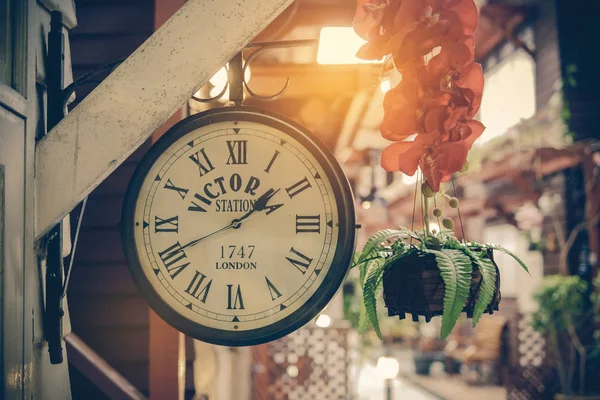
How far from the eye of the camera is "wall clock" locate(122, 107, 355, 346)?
1.65m

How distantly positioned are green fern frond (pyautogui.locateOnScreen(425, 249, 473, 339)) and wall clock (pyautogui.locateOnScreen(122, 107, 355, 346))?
0.87 feet

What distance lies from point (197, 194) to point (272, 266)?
12.2 inches

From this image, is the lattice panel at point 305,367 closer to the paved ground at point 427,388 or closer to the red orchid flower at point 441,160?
the paved ground at point 427,388

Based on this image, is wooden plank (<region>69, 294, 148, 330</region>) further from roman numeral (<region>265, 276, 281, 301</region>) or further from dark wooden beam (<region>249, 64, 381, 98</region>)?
dark wooden beam (<region>249, 64, 381, 98</region>)

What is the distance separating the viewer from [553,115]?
995 centimetres

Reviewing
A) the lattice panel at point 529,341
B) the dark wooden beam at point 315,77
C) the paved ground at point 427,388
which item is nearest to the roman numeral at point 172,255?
the dark wooden beam at point 315,77

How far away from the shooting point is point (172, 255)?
1681mm

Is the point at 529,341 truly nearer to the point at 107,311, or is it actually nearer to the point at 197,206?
the point at 107,311

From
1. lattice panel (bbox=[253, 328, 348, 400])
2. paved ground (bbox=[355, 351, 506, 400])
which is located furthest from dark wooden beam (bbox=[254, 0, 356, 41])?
paved ground (bbox=[355, 351, 506, 400])

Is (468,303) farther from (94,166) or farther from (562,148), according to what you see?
(562,148)

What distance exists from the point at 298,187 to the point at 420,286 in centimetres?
45

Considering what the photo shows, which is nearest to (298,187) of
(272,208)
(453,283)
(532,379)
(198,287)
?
(272,208)

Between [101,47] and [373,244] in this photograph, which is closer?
[373,244]

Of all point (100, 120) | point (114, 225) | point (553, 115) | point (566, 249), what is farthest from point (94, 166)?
point (553, 115)
